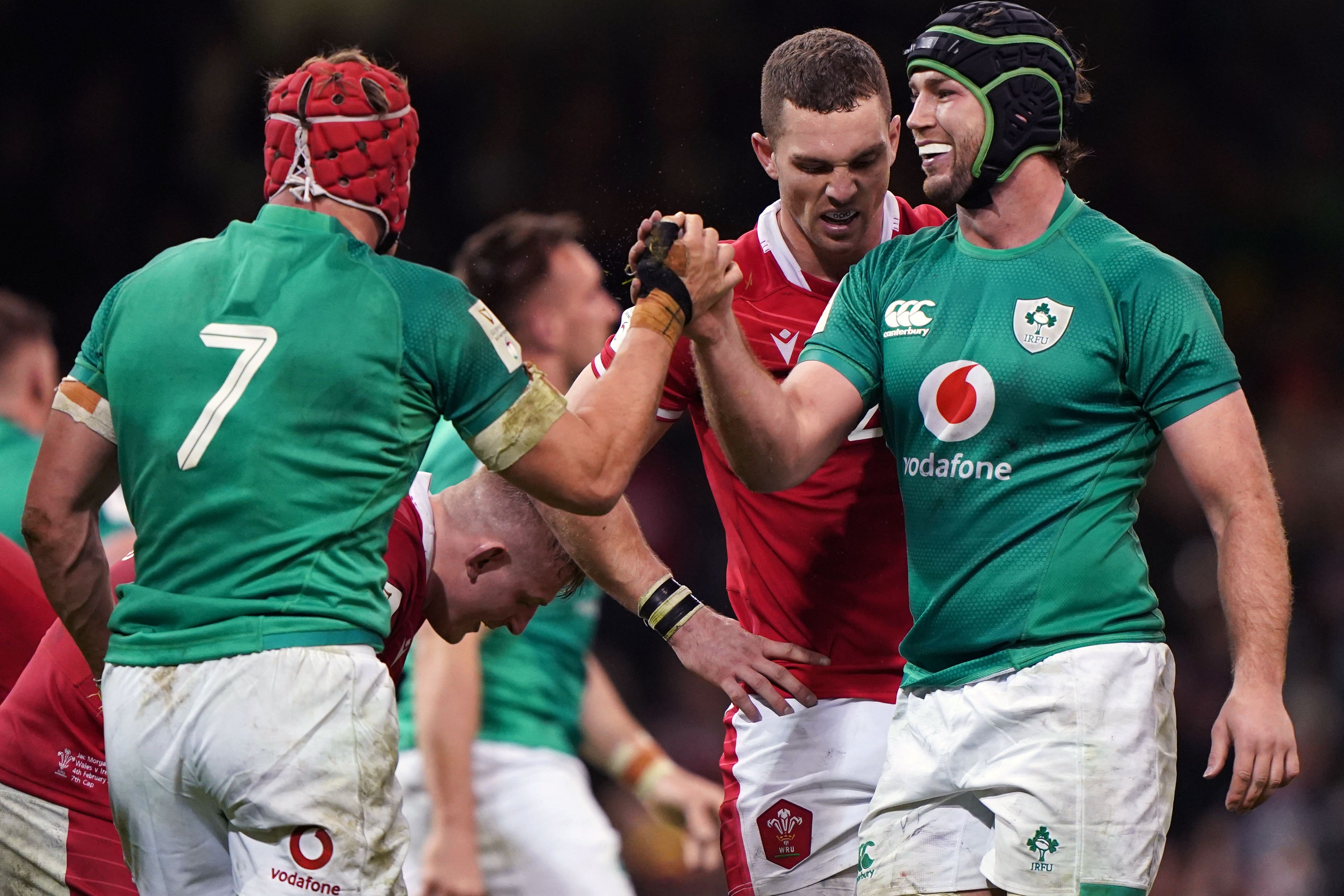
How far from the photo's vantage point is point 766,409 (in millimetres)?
3131

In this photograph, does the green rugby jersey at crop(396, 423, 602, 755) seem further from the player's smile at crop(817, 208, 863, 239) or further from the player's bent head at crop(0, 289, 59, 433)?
the player's smile at crop(817, 208, 863, 239)

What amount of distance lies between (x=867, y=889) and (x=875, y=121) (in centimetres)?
193

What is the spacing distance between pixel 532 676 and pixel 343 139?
9.66 feet

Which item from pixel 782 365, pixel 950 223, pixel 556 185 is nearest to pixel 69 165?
pixel 556 185

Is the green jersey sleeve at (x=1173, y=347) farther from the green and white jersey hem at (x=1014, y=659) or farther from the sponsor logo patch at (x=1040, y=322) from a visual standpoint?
the green and white jersey hem at (x=1014, y=659)

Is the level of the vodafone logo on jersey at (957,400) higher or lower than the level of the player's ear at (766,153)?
lower

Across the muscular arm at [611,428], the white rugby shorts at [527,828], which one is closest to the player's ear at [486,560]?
the muscular arm at [611,428]

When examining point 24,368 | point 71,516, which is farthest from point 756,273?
point 24,368

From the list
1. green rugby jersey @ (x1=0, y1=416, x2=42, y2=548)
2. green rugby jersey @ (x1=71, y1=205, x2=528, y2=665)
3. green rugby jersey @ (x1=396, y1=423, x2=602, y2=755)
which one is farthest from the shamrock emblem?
green rugby jersey @ (x1=0, y1=416, x2=42, y2=548)

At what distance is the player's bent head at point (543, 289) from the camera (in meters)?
5.97

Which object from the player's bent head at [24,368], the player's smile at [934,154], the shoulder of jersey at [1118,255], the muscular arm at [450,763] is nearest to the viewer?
the shoulder of jersey at [1118,255]

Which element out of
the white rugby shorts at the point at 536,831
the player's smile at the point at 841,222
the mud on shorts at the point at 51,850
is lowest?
the white rugby shorts at the point at 536,831

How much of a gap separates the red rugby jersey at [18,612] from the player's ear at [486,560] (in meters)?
1.19

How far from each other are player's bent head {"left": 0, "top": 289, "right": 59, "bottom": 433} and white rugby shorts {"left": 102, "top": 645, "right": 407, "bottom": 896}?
137 inches
